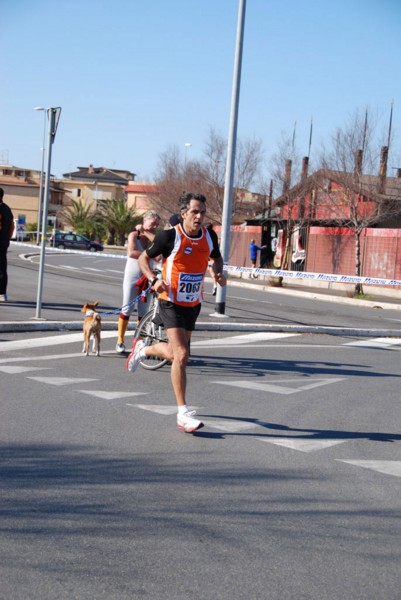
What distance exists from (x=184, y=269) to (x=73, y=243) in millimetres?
61736

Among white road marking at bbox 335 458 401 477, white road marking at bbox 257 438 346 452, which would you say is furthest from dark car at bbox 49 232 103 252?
white road marking at bbox 335 458 401 477

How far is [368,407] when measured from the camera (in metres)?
8.18

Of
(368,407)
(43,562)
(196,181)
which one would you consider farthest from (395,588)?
(196,181)

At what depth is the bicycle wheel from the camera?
970 cm

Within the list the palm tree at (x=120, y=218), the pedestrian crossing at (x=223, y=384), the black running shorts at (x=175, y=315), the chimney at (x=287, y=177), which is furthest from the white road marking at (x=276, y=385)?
the palm tree at (x=120, y=218)

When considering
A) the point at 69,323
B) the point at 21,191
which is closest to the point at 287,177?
the point at 69,323

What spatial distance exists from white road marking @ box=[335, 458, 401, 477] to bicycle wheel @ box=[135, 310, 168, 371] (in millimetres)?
3907

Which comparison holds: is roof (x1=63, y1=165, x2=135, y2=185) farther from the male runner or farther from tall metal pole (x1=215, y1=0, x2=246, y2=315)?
the male runner

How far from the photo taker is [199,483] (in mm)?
5289

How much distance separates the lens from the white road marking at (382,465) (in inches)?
232

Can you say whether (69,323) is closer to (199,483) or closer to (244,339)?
(244,339)

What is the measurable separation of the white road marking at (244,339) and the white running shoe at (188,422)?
17.6 ft

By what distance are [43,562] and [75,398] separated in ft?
12.9

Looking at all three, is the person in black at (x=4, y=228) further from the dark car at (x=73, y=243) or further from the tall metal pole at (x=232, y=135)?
the dark car at (x=73, y=243)
